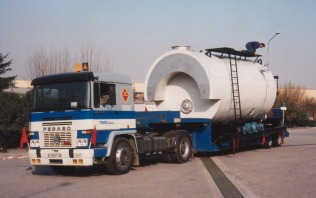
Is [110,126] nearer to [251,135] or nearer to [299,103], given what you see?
[251,135]

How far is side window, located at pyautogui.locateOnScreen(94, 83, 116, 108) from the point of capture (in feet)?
38.5

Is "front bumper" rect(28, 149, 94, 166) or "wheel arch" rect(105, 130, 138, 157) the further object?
"wheel arch" rect(105, 130, 138, 157)

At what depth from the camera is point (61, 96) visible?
11.9 meters

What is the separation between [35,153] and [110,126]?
83.4 inches

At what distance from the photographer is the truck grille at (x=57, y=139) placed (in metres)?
11.6

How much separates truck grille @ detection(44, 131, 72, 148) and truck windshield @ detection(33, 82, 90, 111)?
2.09ft

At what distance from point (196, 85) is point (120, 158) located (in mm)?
5724

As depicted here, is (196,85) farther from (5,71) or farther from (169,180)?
(5,71)

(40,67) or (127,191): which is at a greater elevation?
(40,67)

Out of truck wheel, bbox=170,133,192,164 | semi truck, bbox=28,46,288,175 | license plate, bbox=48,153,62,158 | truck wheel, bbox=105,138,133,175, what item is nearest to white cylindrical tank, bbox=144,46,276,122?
semi truck, bbox=28,46,288,175

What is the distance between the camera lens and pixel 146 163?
15.3m

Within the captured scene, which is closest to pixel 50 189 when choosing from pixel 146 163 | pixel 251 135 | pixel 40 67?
pixel 146 163

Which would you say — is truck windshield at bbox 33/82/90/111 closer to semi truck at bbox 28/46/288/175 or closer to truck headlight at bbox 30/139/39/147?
semi truck at bbox 28/46/288/175

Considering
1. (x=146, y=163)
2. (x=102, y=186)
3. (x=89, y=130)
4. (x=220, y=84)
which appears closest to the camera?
(x=102, y=186)
